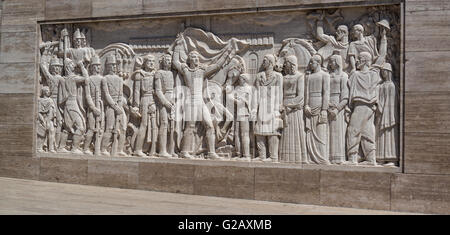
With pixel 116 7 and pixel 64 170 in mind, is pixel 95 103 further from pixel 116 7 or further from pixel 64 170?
pixel 116 7

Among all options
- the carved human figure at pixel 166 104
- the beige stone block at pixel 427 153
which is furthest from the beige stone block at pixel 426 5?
the carved human figure at pixel 166 104

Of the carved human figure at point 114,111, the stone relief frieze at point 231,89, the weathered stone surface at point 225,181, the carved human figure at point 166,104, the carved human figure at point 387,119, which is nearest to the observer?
the carved human figure at point 387,119

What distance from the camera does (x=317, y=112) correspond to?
808 centimetres

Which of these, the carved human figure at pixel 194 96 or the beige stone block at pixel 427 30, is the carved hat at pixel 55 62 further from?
the beige stone block at pixel 427 30

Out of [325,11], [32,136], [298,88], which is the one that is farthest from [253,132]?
[32,136]

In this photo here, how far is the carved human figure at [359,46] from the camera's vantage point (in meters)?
7.85

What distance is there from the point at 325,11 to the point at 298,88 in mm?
1406

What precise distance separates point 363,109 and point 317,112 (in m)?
0.76

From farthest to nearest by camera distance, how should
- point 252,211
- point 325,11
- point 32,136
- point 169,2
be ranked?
point 32,136
point 169,2
point 325,11
point 252,211

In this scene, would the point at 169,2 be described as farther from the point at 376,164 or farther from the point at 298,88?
the point at 376,164

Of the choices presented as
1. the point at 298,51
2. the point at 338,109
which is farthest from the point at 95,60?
the point at 338,109

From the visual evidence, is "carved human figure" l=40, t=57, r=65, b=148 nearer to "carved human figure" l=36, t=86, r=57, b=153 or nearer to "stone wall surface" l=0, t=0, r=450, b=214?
"carved human figure" l=36, t=86, r=57, b=153

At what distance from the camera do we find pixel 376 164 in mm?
Answer: 7781

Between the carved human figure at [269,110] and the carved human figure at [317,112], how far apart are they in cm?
50
